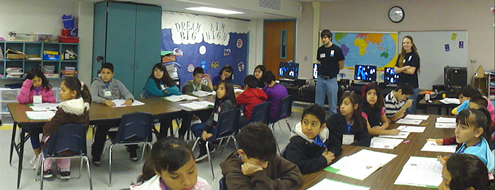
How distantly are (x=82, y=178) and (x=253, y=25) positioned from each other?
279 inches

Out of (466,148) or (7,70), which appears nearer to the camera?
(466,148)

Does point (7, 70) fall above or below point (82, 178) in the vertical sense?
above

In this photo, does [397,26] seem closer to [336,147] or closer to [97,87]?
[97,87]

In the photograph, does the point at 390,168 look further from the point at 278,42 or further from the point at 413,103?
the point at 278,42

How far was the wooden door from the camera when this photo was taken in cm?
1037

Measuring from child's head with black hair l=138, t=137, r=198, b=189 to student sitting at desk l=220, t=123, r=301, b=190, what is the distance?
30cm

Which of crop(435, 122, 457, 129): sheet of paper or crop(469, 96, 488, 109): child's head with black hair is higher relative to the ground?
crop(469, 96, 488, 109): child's head with black hair

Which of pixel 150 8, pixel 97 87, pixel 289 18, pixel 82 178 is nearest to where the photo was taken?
pixel 82 178

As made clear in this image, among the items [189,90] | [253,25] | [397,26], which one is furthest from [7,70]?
[397,26]

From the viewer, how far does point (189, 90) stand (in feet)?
21.5

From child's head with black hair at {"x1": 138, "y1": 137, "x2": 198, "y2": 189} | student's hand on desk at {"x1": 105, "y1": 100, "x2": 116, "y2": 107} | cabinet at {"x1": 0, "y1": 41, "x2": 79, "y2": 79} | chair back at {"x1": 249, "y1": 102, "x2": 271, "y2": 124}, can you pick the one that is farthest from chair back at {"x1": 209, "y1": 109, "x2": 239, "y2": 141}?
cabinet at {"x1": 0, "y1": 41, "x2": 79, "y2": 79}

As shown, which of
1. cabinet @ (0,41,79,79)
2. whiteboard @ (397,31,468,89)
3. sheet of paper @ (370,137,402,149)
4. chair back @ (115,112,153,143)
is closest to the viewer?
sheet of paper @ (370,137,402,149)

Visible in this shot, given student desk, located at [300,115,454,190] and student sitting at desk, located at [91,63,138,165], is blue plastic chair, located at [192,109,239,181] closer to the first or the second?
student sitting at desk, located at [91,63,138,165]

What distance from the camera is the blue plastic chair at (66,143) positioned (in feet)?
12.3
